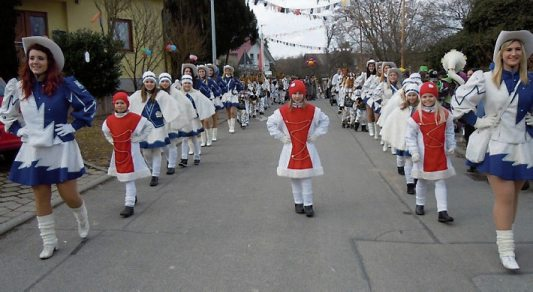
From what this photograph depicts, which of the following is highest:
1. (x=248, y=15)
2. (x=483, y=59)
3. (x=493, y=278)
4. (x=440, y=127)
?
(x=248, y=15)

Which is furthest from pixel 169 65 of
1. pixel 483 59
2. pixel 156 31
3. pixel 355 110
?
pixel 483 59

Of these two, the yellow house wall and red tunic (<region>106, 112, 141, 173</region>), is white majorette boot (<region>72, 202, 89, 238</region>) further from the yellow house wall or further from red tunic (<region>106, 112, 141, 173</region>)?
the yellow house wall

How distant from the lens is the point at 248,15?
123 ft

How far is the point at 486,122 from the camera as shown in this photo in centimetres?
475

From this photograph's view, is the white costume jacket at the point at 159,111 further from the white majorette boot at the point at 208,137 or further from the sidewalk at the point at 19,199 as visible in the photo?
the white majorette boot at the point at 208,137

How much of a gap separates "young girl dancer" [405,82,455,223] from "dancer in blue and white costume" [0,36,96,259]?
12.6ft

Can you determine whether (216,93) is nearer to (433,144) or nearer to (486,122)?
(433,144)

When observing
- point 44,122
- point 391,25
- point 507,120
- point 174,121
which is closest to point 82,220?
point 44,122

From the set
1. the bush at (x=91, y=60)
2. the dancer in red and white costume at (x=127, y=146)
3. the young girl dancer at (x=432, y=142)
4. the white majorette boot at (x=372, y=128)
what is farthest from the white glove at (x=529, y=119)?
the bush at (x=91, y=60)

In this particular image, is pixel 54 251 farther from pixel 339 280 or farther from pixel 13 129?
pixel 339 280

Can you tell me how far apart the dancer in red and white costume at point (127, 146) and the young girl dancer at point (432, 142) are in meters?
3.40

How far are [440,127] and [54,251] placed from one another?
4555 millimetres

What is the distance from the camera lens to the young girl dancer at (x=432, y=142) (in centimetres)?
623

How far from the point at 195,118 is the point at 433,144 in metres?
5.71
